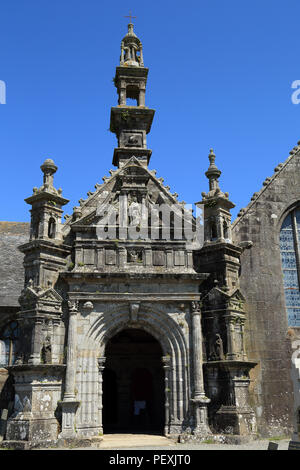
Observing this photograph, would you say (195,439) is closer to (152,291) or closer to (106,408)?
(152,291)

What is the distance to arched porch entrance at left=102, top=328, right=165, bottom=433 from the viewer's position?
64.3 feet

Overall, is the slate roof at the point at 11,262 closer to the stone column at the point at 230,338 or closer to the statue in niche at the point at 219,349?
the statue in niche at the point at 219,349

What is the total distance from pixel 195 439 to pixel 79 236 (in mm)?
7500

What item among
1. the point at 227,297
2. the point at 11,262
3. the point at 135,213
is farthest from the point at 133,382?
the point at 135,213

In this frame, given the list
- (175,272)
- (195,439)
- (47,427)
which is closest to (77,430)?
(47,427)

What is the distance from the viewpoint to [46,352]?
14.2m

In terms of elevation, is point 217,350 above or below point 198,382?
above

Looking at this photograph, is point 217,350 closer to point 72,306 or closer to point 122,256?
point 122,256

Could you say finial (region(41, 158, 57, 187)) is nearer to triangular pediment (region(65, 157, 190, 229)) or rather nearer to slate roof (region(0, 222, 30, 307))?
triangular pediment (region(65, 157, 190, 229))

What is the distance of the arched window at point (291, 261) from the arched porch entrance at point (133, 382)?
6171 mm

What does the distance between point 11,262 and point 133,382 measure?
783cm

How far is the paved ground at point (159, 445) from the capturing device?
12.9m

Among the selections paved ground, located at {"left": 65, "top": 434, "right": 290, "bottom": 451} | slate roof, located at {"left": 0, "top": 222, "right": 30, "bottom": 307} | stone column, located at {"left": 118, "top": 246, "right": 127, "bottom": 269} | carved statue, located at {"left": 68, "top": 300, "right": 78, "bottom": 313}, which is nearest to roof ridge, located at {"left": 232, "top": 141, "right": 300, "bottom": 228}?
stone column, located at {"left": 118, "top": 246, "right": 127, "bottom": 269}

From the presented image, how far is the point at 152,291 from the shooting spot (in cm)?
1541
